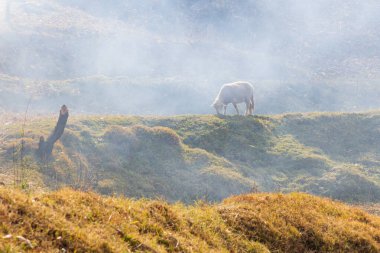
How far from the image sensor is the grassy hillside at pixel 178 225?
16.9ft

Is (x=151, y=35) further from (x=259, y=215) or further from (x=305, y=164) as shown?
(x=259, y=215)

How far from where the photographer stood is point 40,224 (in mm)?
5184

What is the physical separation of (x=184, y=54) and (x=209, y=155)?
106 feet

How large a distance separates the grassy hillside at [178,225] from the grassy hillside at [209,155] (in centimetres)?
651

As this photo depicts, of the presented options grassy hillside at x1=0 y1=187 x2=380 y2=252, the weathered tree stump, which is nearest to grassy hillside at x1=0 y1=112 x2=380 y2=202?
the weathered tree stump

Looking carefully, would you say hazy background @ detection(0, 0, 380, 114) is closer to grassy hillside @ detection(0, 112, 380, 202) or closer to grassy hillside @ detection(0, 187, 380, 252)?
grassy hillside @ detection(0, 112, 380, 202)

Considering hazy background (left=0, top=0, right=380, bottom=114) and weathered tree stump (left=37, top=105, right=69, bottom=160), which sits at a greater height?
hazy background (left=0, top=0, right=380, bottom=114)

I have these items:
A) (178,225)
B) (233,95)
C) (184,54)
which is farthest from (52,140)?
(184,54)

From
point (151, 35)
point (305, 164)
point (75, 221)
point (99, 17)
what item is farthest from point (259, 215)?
point (99, 17)

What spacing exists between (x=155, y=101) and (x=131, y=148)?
1931 centimetres

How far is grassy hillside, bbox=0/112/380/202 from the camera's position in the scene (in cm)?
1723

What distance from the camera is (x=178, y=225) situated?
7000mm

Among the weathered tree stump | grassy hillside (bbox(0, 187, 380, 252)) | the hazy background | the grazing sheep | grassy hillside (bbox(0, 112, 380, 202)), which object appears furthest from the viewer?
the hazy background

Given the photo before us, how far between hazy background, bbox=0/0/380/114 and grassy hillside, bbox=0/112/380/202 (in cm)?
1235
